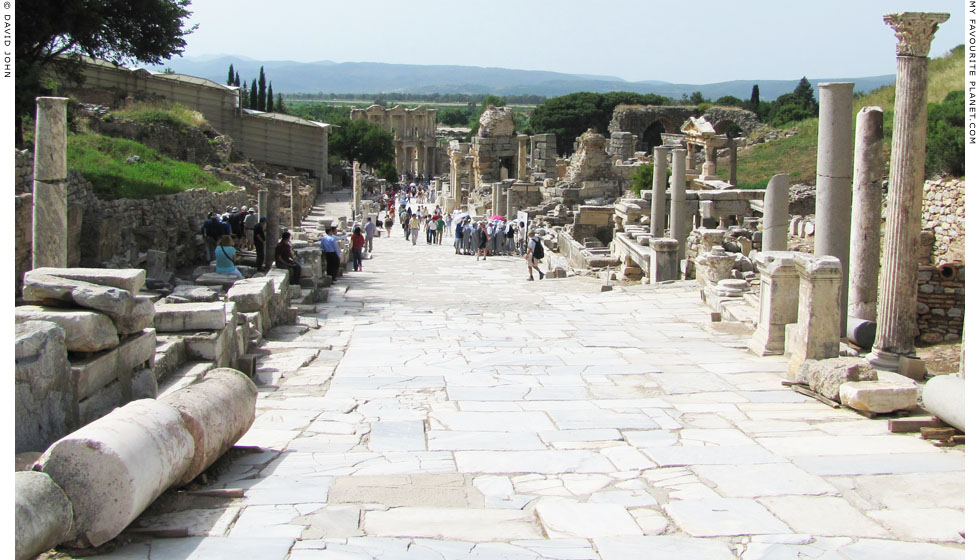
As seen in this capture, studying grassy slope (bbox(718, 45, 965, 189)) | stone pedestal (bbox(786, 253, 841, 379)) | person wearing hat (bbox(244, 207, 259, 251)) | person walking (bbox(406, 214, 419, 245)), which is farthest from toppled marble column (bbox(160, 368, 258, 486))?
grassy slope (bbox(718, 45, 965, 189))

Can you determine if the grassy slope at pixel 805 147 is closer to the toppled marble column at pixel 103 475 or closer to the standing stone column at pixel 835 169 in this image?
the standing stone column at pixel 835 169

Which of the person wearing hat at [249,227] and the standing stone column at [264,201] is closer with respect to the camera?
the standing stone column at [264,201]

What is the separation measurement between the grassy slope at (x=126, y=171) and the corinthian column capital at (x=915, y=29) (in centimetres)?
1387

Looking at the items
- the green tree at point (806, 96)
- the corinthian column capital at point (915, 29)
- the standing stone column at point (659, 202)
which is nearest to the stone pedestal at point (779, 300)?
the corinthian column capital at point (915, 29)

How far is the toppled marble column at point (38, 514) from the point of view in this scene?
387 cm

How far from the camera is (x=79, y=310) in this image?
598cm

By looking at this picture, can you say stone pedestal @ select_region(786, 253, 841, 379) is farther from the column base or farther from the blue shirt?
the blue shirt

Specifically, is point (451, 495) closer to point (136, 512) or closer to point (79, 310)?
point (136, 512)

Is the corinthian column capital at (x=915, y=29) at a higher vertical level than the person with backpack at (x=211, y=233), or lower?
higher

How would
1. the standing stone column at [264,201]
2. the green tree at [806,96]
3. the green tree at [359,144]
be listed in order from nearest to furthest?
1. the standing stone column at [264,201]
2. the green tree at [806,96]
3. the green tree at [359,144]

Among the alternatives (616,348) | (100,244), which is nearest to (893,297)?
(616,348)

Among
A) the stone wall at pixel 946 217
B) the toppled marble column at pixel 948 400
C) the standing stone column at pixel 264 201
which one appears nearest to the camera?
the toppled marble column at pixel 948 400

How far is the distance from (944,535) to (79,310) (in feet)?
17.4

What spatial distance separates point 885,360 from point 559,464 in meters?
4.51
